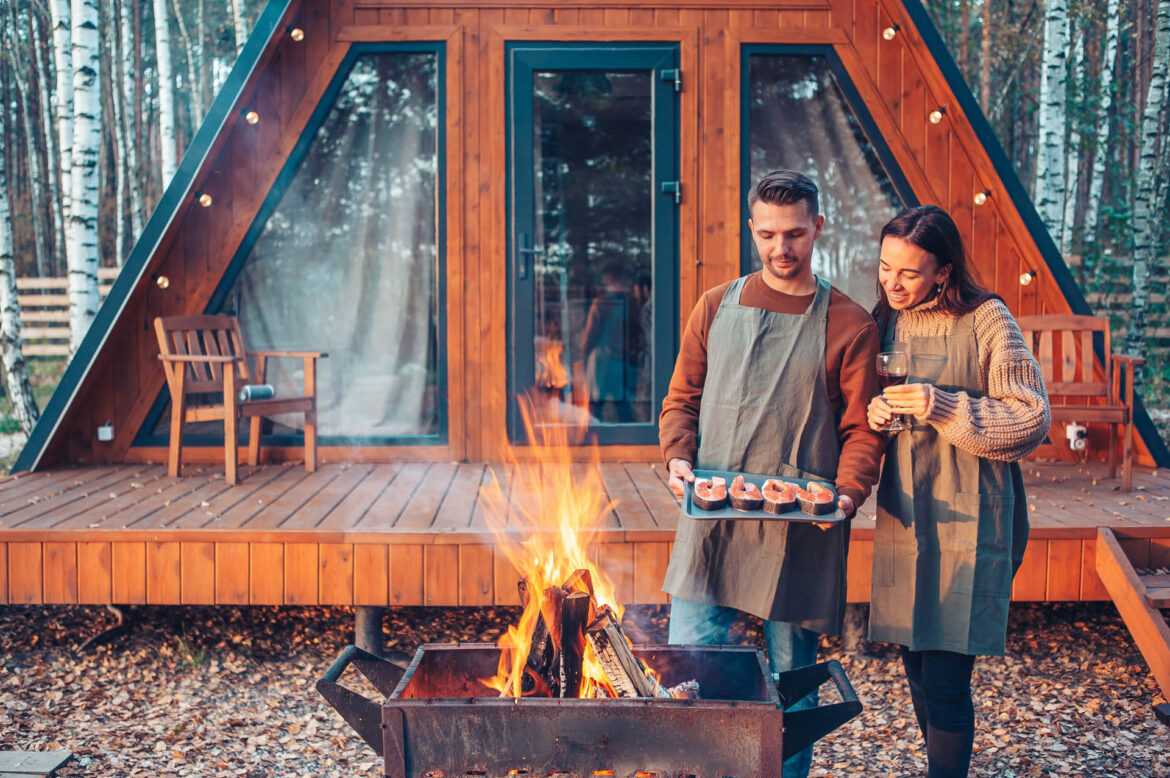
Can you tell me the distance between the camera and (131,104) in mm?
13828

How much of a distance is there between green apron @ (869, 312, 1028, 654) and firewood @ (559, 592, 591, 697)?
71 centimetres

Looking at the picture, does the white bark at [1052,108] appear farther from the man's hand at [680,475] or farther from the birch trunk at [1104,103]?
the man's hand at [680,475]

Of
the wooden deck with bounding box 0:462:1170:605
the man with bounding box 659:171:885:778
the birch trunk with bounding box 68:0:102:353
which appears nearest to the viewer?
the man with bounding box 659:171:885:778

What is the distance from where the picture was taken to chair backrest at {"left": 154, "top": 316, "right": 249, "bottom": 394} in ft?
15.0

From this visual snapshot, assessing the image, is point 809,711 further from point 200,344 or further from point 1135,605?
point 200,344

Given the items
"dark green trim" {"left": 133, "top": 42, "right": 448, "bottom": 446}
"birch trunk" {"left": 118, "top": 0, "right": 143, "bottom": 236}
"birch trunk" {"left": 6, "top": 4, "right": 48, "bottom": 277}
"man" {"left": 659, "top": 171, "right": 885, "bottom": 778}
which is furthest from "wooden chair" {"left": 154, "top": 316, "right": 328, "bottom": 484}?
"birch trunk" {"left": 6, "top": 4, "right": 48, "bottom": 277}

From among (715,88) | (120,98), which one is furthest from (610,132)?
(120,98)

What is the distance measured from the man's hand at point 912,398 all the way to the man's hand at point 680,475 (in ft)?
1.56

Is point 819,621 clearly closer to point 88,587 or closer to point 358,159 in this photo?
point 88,587

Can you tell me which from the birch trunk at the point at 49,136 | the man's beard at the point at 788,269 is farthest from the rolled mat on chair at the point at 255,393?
the birch trunk at the point at 49,136

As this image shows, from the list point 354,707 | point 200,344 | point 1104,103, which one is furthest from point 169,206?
point 1104,103

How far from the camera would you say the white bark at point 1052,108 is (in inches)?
295

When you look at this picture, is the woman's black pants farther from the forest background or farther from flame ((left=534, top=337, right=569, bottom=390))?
the forest background

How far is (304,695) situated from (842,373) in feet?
8.16
